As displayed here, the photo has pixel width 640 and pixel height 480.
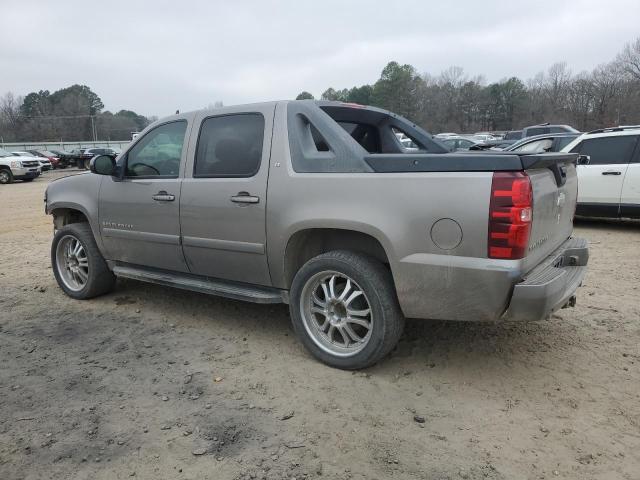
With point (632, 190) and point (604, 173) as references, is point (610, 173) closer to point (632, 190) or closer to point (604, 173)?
point (604, 173)

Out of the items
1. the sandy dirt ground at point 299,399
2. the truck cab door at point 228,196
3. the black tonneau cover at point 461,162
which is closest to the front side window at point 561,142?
the sandy dirt ground at point 299,399

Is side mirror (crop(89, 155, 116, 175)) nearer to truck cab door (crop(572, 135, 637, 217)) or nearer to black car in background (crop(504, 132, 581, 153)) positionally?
Answer: truck cab door (crop(572, 135, 637, 217))

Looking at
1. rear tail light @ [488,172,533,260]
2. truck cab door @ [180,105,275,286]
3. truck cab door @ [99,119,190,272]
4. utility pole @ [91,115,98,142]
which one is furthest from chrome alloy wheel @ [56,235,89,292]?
utility pole @ [91,115,98,142]

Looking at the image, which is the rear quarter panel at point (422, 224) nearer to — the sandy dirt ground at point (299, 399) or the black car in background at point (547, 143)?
the sandy dirt ground at point (299, 399)

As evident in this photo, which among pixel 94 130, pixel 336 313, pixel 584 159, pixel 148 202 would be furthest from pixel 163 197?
pixel 94 130

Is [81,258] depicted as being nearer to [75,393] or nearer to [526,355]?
[75,393]

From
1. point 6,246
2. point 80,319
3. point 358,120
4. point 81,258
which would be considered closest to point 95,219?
point 81,258

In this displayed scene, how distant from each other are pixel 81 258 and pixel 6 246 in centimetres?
402

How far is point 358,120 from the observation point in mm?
4418

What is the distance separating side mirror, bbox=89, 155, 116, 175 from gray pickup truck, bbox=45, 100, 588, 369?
0.04 feet

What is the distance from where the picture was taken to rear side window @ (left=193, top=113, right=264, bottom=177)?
3.78 metres

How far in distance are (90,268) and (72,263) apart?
0.38m

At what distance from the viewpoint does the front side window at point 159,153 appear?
169 inches

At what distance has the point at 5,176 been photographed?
23047 mm
